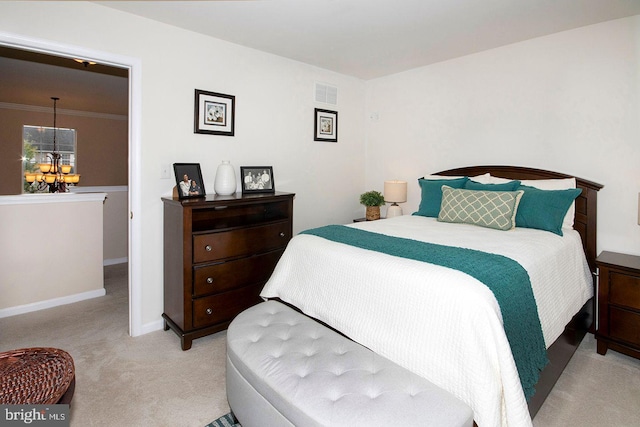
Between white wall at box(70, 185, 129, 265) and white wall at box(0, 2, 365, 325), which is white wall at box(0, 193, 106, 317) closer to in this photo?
white wall at box(0, 2, 365, 325)

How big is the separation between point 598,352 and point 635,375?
270 millimetres

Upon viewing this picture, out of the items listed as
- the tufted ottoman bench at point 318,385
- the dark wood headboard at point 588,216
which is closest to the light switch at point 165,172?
the tufted ottoman bench at point 318,385

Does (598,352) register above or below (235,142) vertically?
below

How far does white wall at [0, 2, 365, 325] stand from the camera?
8.27 feet

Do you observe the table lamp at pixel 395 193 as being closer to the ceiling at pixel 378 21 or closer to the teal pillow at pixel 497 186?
the teal pillow at pixel 497 186

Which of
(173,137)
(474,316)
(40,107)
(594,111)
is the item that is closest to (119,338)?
(173,137)

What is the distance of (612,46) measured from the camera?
2.76m

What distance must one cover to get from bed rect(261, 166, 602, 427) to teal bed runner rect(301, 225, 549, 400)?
22mm

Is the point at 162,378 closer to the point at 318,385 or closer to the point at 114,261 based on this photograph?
the point at 318,385

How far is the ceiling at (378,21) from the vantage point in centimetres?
250

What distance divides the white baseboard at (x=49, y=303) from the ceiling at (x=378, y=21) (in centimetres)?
268

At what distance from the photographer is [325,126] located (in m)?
4.14

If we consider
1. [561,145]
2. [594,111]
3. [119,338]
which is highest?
[594,111]

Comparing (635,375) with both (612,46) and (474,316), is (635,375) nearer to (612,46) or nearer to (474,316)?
(474,316)
